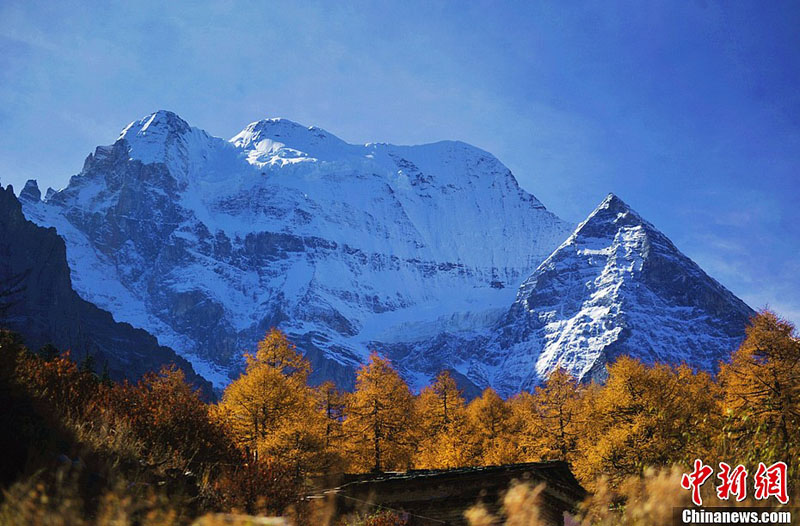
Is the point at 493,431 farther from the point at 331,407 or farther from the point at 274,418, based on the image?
the point at 274,418

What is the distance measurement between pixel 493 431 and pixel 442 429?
222 inches

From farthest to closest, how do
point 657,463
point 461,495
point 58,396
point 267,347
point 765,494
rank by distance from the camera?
point 267,347 → point 657,463 → point 461,495 → point 58,396 → point 765,494

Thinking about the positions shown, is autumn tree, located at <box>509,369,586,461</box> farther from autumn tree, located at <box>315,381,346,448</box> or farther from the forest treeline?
autumn tree, located at <box>315,381,346,448</box>

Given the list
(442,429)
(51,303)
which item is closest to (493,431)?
(442,429)

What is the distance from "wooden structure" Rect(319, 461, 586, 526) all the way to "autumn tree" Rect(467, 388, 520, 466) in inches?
837

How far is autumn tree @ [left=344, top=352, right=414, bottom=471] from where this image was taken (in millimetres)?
40625

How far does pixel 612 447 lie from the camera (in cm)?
3366

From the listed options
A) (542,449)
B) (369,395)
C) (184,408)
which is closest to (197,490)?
(184,408)

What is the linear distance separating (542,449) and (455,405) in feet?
34.4

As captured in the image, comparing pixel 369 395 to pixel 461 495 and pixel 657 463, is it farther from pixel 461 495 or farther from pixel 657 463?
pixel 461 495

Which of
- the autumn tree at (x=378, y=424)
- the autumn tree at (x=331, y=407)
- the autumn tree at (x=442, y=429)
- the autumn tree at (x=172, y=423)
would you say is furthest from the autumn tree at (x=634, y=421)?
the autumn tree at (x=172, y=423)

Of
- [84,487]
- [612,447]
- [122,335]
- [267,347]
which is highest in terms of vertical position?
[122,335]

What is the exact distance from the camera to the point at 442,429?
49.2 meters

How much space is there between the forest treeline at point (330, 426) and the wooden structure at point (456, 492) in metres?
2.63
